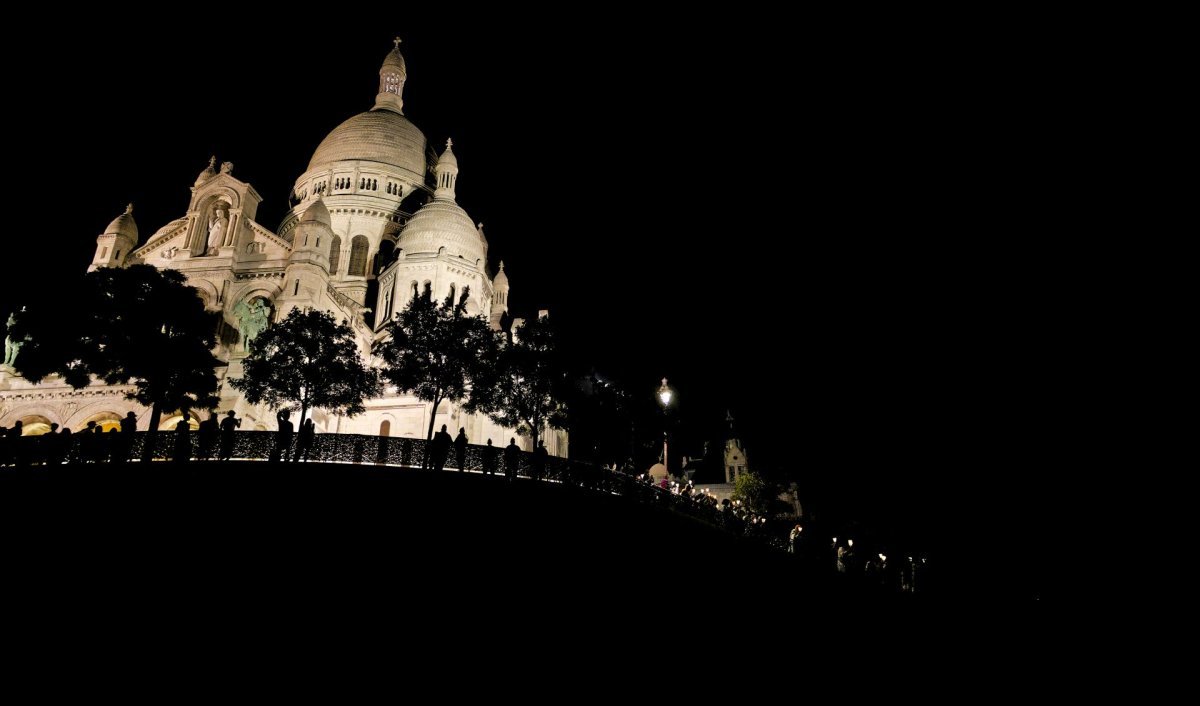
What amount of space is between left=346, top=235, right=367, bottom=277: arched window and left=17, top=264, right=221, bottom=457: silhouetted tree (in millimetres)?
22752

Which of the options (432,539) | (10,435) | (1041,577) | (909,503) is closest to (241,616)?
(432,539)

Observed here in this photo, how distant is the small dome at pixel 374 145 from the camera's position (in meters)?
58.3

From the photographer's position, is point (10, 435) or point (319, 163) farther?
point (319, 163)

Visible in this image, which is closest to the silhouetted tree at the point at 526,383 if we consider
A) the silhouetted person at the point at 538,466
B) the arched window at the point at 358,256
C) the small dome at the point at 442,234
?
the silhouetted person at the point at 538,466

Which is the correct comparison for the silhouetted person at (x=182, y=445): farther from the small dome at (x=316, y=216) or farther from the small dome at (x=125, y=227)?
the small dome at (x=125, y=227)

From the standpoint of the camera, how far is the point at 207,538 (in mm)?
17188

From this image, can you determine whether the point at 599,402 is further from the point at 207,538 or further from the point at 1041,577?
the point at 207,538

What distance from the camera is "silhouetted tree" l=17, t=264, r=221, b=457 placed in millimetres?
27562

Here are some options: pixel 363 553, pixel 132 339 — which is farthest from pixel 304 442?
pixel 132 339

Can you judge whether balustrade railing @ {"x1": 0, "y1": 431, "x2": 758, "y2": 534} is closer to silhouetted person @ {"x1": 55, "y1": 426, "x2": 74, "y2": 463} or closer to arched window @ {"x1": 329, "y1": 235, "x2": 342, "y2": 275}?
silhouetted person @ {"x1": 55, "y1": 426, "x2": 74, "y2": 463}

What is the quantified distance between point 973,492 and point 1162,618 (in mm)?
10870

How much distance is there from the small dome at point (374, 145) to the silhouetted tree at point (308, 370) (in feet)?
95.5

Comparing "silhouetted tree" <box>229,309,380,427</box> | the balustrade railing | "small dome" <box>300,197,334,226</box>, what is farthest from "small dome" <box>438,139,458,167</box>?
the balustrade railing

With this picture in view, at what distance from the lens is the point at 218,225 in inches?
1631
